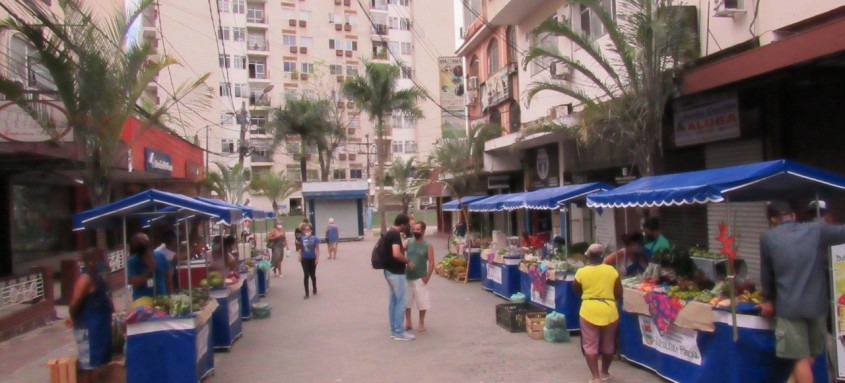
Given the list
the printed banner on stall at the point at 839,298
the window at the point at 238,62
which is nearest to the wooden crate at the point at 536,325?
the printed banner on stall at the point at 839,298

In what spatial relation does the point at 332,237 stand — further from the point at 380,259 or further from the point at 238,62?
the point at 238,62

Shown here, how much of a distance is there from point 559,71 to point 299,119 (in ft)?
84.6

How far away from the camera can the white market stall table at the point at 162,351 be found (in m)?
7.02

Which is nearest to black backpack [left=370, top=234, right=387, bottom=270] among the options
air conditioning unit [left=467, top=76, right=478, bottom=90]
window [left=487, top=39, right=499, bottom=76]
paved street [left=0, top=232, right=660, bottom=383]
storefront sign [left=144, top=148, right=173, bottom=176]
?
paved street [left=0, top=232, right=660, bottom=383]

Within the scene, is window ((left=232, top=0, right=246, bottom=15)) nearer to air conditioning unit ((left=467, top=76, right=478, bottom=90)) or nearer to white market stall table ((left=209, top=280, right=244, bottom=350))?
air conditioning unit ((left=467, top=76, right=478, bottom=90))

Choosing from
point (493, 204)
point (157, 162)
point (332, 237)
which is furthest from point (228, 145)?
point (493, 204)

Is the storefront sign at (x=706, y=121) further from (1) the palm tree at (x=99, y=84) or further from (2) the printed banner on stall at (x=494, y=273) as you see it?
(1) the palm tree at (x=99, y=84)

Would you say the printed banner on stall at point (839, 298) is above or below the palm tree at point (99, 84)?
below

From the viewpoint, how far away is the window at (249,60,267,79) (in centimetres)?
5869

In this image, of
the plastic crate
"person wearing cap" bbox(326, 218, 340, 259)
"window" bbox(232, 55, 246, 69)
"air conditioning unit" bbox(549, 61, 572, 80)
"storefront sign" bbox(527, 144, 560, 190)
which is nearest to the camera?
the plastic crate

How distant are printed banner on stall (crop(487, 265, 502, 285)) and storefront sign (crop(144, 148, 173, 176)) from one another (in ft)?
30.1

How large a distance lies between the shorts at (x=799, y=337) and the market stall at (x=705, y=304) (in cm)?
33

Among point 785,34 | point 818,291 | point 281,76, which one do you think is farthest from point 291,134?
point 818,291

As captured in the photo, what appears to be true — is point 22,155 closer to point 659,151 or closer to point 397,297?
point 397,297
